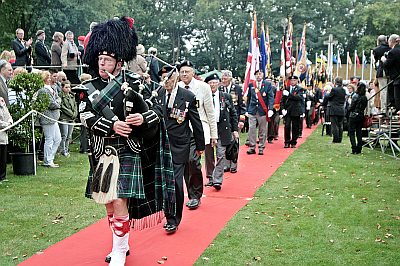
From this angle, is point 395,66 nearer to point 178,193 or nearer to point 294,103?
point 294,103

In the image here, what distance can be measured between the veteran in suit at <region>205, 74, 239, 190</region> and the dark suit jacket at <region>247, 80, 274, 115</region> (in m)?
3.59

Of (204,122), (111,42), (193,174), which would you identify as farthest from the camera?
(204,122)

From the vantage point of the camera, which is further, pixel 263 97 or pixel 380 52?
A: pixel 263 97

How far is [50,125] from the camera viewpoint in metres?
10.5

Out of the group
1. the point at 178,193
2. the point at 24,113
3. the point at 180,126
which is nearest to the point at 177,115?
the point at 180,126

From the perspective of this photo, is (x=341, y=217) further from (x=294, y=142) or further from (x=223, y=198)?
(x=294, y=142)

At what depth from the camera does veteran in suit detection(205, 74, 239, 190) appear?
8711mm

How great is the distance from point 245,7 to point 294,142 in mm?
47567

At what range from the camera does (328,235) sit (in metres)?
6.06

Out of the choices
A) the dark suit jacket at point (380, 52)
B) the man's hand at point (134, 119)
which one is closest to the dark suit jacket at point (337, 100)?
the dark suit jacket at point (380, 52)

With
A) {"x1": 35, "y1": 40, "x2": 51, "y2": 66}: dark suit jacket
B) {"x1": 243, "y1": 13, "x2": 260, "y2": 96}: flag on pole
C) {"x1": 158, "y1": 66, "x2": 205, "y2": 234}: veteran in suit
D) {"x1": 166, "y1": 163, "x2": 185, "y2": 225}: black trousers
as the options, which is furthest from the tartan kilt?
{"x1": 35, "y1": 40, "x2": 51, "y2": 66}: dark suit jacket

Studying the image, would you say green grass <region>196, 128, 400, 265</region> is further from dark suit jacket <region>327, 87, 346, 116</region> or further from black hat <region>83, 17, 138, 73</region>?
dark suit jacket <region>327, 87, 346, 116</region>

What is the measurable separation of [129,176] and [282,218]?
2.87 metres

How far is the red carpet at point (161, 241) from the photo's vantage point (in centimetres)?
513
